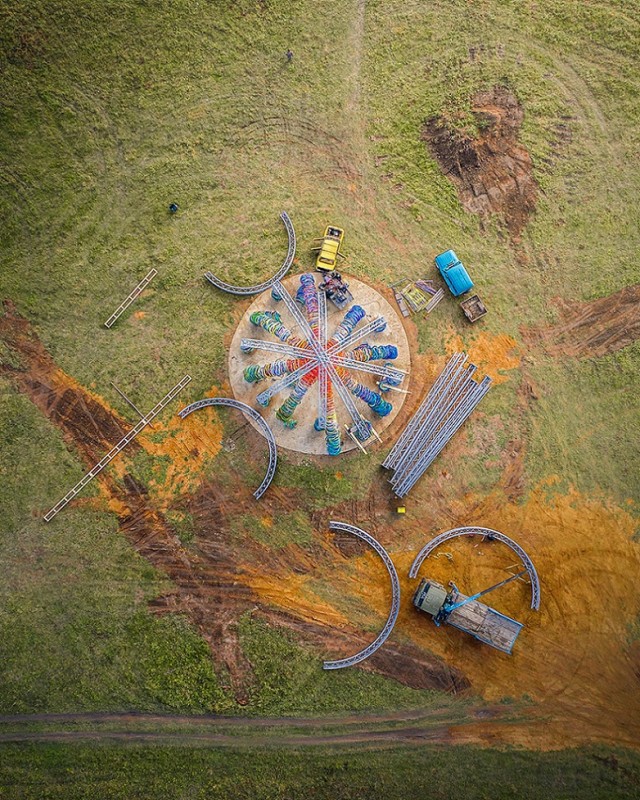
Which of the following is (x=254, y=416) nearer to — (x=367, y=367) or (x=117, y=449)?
(x=367, y=367)

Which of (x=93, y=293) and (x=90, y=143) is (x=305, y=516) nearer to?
(x=93, y=293)

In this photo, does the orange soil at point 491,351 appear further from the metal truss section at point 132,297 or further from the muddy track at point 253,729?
the muddy track at point 253,729

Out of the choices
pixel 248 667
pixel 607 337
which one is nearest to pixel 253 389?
pixel 248 667

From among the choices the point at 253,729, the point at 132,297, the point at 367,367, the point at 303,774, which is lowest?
the point at 303,774

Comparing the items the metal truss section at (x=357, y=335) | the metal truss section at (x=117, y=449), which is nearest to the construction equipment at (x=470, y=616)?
the metal truss section at (x=357, y=335)

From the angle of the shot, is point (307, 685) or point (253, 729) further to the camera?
point (307, 685)

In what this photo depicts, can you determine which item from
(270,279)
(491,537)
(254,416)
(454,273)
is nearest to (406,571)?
(491,537)

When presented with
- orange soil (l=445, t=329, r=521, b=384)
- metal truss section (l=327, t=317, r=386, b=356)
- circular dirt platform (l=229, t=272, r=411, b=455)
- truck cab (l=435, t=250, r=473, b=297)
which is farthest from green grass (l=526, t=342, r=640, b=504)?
metal truss section (l=327, t=317, r=386, b=356)
